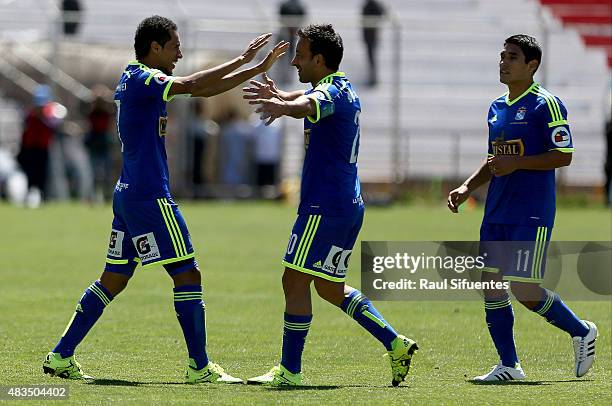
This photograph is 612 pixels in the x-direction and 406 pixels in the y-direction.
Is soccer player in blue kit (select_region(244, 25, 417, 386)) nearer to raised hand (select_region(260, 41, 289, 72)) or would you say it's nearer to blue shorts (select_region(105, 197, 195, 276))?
raised hand (select_region(260, 41, 289, 72))

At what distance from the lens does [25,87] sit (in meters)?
31.0

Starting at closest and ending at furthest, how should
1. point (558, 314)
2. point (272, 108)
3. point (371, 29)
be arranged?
point (272, 108) → point (558, 314) → point (371, 29)

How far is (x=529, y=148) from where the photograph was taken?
864 centimetres

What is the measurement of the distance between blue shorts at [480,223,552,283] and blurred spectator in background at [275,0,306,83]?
65.0 feet

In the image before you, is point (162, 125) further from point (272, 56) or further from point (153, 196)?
point (272, 56)

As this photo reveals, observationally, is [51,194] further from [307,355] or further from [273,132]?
[307,355]

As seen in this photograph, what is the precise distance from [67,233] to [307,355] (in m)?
11.5

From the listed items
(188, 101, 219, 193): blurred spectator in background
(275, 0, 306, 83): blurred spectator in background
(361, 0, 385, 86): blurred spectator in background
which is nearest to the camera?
(275, 0, 306, 83): blurred spectator in background

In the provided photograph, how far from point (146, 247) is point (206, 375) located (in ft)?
2.89

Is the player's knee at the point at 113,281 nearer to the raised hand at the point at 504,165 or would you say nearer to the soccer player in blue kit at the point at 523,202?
the soccer player in blue kit at the point at 523,202

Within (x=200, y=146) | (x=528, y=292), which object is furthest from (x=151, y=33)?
(x=200, y=146)

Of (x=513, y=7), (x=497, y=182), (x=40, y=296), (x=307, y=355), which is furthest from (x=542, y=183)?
Answer: (x=513, y=7)

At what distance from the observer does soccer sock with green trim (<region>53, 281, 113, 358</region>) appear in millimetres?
8500

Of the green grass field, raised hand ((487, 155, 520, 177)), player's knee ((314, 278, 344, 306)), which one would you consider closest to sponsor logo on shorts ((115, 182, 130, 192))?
the green grass field
